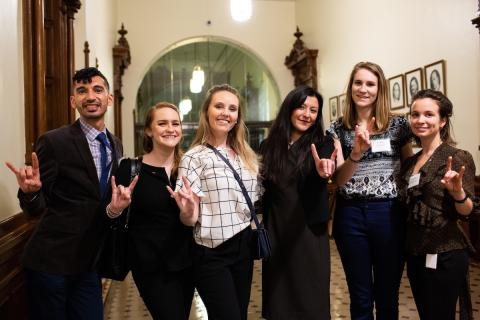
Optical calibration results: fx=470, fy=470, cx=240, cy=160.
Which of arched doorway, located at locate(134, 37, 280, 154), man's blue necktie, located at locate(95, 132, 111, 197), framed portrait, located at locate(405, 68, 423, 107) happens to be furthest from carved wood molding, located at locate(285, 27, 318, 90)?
man's blue necktie, located at locate(95, 132, 111, 197)

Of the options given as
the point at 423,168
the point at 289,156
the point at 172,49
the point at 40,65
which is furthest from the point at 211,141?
the point at 172,49

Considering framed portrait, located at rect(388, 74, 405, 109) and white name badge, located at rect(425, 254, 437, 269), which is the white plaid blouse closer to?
white name badge, located at rect(425, 254, 437, 269)

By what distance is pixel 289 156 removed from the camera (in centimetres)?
247

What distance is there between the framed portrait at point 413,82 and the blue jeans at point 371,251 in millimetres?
4702

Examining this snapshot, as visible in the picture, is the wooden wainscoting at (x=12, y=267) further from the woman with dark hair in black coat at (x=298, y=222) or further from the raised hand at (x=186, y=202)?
the woman with dark hair in black coat at (x=298, y=222)

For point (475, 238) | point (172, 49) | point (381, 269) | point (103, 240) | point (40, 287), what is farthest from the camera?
point (172, 49)

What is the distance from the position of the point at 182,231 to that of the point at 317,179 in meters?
0.74

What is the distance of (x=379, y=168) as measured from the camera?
2.59 m

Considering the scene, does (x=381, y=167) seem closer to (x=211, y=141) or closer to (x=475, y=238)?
(x=211, y=141)


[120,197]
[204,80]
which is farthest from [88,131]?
[204,80]

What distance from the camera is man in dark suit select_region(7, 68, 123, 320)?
7.15 ft

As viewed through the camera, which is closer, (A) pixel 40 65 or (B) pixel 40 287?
(B) pixel 40 287

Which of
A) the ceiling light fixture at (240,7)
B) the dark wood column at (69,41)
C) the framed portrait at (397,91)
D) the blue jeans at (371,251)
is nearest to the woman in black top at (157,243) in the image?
the blue jeans at (371,251)

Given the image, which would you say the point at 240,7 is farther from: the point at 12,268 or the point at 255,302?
the point at 12,268
